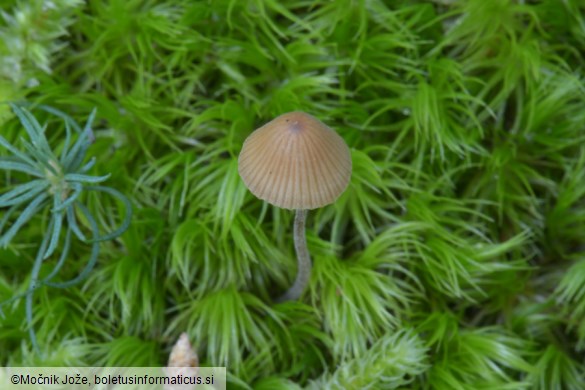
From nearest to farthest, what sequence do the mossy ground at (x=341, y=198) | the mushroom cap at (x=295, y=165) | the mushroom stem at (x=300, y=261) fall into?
the mushroom cap at (x=295, y=165) → the mushroom stem at (x=300, y=261) → the mossy ground at (x=341, y=198)

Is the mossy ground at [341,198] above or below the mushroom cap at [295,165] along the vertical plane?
below

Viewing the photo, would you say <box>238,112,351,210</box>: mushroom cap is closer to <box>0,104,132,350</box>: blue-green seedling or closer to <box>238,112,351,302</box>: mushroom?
<box>238,112,351,302</box>: mushroom

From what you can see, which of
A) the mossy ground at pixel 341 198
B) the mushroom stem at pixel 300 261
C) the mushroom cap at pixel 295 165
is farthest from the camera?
the mossy ground at pixel 341 198

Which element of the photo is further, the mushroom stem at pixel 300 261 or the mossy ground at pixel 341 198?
the mossy ground at pixel 341 198

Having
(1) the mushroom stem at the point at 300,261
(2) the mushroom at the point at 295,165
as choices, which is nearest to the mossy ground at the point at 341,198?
(1) the mushroom stem at the point at 300,261

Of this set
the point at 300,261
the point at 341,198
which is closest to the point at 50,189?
the point at 300,261

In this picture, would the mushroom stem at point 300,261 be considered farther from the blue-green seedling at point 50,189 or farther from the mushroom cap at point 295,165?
the blue-green seedling at point 50,189

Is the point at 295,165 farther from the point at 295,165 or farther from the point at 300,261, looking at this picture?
the point at 300,261

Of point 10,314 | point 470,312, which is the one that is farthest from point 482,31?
point 10,314

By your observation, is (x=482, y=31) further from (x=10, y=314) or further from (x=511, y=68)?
(x=10, y=314)
